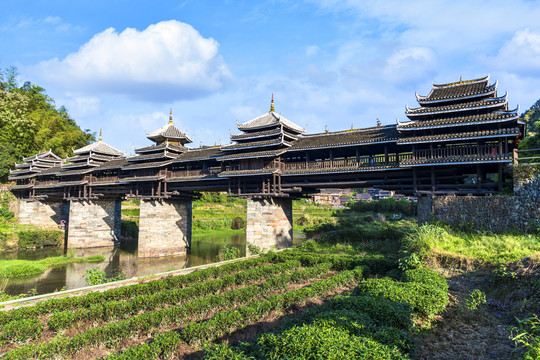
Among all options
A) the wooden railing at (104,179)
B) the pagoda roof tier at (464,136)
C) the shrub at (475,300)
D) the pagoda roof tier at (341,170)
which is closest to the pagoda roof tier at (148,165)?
the wooden railing at (104,179)

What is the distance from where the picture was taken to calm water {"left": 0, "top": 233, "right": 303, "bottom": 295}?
20.3 m

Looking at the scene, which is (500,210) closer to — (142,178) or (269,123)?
(269,123)

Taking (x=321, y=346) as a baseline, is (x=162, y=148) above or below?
above

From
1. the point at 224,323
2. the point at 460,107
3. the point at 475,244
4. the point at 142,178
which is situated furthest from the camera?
the point at 142,178

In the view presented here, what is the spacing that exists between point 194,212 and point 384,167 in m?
38.6

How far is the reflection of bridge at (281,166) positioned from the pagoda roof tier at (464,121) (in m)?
0.05

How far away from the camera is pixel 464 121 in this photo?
1590 centimetres

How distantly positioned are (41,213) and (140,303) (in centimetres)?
3914

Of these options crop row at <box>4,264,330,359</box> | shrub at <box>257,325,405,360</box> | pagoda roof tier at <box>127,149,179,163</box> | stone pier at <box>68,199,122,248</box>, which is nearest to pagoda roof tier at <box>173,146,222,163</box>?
pagoda roof tier at <box>127,149,179,163</box>

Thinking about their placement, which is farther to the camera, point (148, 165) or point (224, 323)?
point (148, 165)

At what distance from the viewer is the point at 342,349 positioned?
4668 mm

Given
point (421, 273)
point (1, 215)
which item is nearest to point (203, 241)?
point (1, 215)

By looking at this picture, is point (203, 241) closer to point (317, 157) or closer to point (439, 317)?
point (317, 157)

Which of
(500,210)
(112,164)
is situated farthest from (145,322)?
(112,164)
